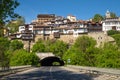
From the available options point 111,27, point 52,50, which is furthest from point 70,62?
point 111,27

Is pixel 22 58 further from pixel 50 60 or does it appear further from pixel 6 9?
pixel 6 9

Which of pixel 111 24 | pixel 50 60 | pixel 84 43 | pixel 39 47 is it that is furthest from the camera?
pixel 111 24

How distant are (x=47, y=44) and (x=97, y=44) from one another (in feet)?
72.9

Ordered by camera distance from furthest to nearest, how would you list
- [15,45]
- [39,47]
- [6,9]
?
[15,45] → [39,47] → [6,9]

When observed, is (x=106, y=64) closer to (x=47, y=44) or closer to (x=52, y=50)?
(x=52, y=50)

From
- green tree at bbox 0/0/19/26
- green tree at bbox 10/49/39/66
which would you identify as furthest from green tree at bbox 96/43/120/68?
green tree at bbox 0/0/19/26

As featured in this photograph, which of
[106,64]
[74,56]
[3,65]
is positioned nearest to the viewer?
[3,65]

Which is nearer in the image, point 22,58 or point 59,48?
point 22,58

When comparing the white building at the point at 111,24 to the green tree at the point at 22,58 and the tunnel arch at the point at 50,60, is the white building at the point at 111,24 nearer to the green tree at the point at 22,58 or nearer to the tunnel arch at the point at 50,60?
the tunnel arch at the point at 50,60

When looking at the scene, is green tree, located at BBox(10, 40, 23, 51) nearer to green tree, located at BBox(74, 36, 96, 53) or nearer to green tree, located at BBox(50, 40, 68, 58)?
green tree, located at BBox(50, 40, 68, 58)

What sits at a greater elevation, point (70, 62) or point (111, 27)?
point (111, 27)

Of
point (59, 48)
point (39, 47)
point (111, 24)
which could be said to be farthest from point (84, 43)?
point (111, 24)

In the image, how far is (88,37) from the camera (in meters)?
137

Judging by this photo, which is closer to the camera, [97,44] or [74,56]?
[74,56]
